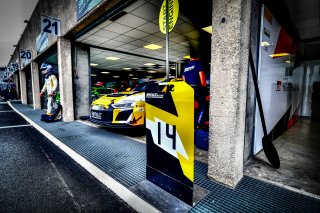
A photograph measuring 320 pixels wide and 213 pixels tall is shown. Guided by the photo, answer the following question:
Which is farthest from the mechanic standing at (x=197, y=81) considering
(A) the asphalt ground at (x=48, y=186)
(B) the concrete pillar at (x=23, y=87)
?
(B) the concrete pillar at (x=23, y=87)

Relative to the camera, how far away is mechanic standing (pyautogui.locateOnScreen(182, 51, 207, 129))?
3394 mm

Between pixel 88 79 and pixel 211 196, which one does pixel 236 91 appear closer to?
pixel 211 196

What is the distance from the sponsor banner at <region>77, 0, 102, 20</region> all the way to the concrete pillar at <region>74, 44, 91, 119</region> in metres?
1.91

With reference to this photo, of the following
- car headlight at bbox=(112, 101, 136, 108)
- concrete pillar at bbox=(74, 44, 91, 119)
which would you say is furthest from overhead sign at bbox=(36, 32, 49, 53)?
car headlight at bbox=(112, 101, 136, 108)

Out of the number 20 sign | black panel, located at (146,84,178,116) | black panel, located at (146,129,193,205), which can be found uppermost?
the number 20 sign

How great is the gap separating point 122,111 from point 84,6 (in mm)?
3085

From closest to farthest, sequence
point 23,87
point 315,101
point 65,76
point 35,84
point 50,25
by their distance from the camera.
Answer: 1. point 50,25
2. point 65,76
3. point 315,101
4. point 35,84
5. point 23,87

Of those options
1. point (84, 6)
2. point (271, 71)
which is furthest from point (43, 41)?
point (271, 71)

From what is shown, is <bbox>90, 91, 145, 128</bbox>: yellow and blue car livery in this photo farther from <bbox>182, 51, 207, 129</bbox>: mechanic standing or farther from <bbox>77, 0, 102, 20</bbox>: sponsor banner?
<bbox>77, 0, 102, 20</bbox>: sponsor banner

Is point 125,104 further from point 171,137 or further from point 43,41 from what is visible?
point 43,41

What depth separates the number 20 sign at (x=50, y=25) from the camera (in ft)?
17.6

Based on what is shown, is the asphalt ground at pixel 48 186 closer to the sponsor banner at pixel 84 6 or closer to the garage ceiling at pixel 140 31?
the sponsor banner at pixel 84 6

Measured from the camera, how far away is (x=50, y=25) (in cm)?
557

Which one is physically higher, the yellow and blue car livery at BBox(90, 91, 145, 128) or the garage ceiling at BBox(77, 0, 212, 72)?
the garage ceiling at BBox(77, 0, 212, 72)
